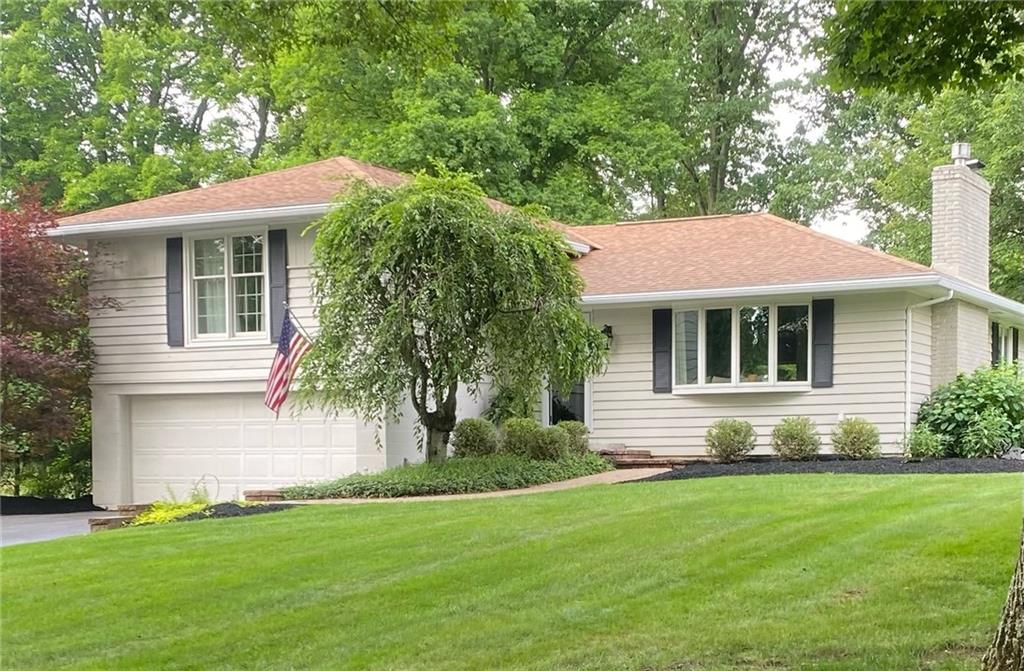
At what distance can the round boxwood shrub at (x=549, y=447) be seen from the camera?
1404cm

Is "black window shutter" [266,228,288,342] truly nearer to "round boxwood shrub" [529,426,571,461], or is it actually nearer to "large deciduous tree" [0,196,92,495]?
"large deciduous tree" [0,196,92,495]

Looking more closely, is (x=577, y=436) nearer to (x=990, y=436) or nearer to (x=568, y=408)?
(x=568, y=408)

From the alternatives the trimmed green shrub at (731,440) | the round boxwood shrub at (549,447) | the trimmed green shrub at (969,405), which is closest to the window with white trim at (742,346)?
the trimmed green shrub at (731,440)

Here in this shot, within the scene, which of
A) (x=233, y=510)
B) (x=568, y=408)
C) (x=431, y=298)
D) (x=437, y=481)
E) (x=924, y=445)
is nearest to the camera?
(x=233, y=510)

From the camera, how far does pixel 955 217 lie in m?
15.7

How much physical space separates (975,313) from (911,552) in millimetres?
10825

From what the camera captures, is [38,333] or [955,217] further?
[955,217]

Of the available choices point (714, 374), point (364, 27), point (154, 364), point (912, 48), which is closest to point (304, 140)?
point (154, 364)

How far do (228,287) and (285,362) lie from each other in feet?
7.44

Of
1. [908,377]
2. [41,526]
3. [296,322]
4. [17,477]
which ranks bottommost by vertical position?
[41,526]

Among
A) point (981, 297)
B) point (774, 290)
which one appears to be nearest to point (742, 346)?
point (774, 290)

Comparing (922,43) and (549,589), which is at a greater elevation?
(922,43)

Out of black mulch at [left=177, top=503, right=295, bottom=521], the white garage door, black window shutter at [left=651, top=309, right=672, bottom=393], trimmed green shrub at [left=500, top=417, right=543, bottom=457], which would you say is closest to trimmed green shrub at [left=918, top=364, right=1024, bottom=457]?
black window shutter at [left=651, top=309, right=672, bottom=393]

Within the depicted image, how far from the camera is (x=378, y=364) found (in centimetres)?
1199
